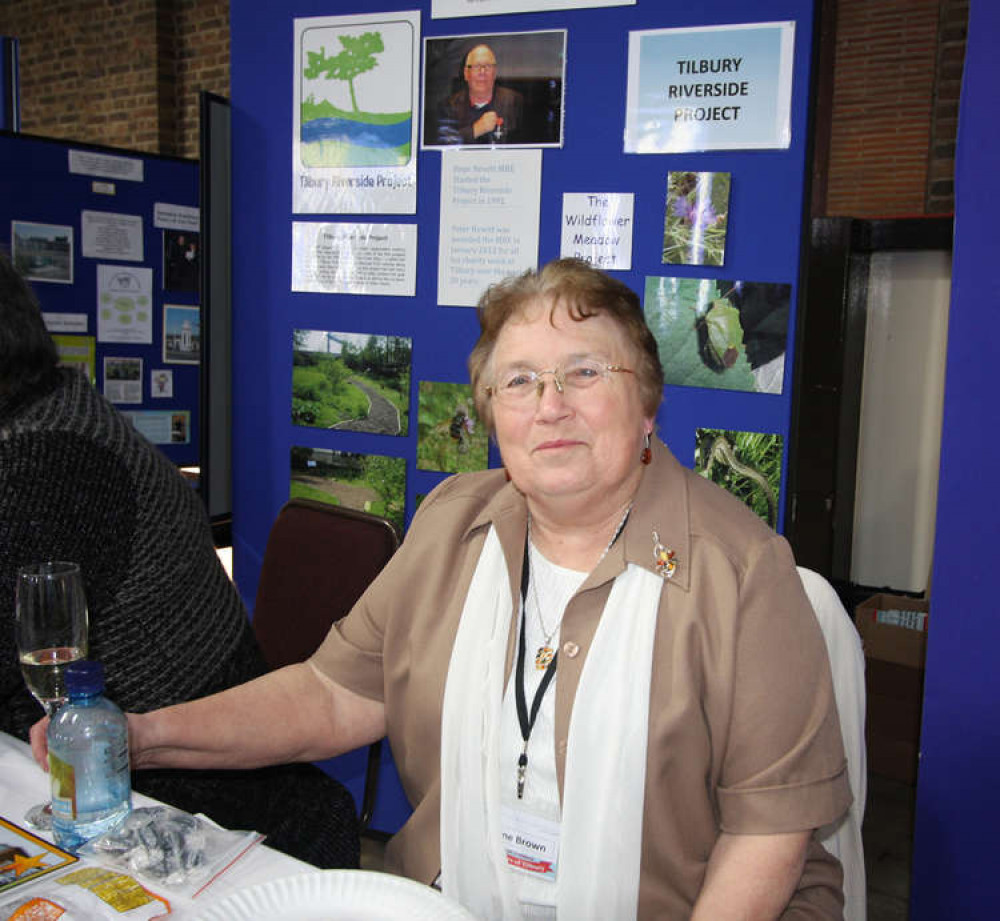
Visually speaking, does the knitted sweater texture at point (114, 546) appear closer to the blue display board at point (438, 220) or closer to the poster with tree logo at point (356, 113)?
the blue display board at point (438, 220)

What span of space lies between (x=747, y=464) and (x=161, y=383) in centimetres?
271

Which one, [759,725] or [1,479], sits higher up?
[1,479]

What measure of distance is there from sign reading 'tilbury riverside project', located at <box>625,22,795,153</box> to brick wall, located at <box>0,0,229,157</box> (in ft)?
23.3

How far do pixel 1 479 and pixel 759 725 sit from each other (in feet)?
3.90

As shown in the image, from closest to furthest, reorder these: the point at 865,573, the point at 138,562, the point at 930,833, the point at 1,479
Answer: the point at 1,479 < the point at 138,562 < the point at 930,833 < the point at 865,573

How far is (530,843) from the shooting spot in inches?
51.5

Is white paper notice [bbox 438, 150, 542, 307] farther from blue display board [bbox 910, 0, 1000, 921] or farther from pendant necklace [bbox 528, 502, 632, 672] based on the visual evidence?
pendant necklace [bbox 528, 502, 632, 672]

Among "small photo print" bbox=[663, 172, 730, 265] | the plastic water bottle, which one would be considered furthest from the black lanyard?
"small photo print" bbox=[663, 172, 730, 265]

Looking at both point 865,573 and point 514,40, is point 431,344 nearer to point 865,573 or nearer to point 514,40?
point 514,40

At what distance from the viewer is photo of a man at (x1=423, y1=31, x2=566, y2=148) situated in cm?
243

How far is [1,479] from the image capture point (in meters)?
1.47

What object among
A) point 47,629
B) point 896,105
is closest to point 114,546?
point 47,629

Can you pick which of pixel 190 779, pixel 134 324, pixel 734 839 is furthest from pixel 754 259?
pixel 134 324

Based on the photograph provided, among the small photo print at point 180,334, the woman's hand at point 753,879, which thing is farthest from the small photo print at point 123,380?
the woman's hand at point 753,879
